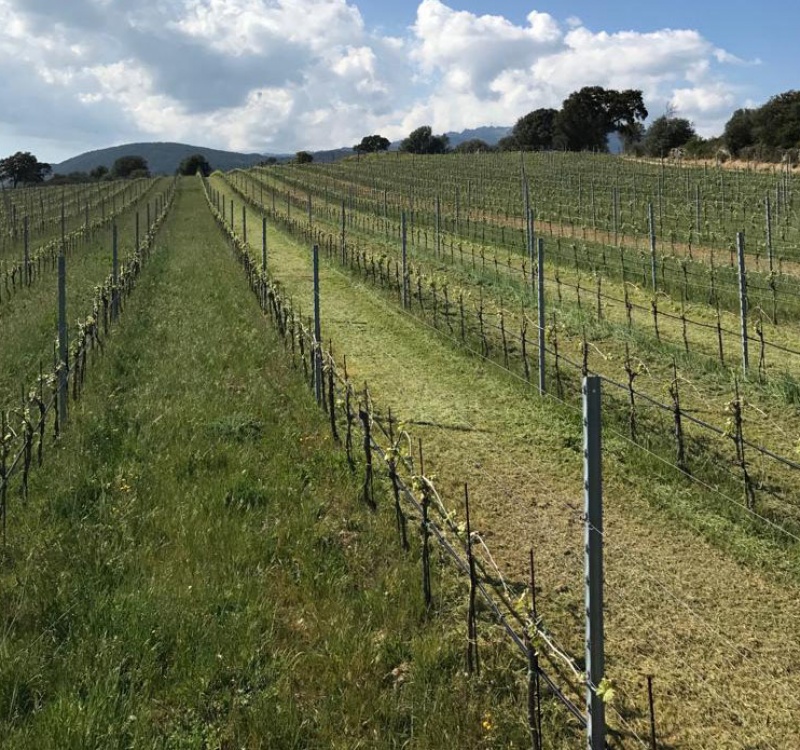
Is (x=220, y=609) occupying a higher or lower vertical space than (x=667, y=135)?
lower

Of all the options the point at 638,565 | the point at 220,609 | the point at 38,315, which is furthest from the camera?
the point at 38,315

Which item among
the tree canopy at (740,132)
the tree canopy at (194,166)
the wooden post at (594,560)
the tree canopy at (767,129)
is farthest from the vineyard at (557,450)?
the tree canopy at (194,166)

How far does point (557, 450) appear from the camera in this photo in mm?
8000

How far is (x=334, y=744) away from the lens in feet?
11.9

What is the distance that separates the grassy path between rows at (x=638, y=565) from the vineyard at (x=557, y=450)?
0.07 ft

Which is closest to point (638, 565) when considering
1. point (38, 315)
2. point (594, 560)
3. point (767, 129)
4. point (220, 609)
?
point (594, 560)

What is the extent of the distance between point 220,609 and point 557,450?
4513 mm

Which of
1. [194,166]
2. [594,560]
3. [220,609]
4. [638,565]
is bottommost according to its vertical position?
[638,565]

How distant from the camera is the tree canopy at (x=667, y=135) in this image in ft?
270

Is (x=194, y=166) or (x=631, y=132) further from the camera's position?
(x=194, y=166)

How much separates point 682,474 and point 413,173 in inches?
2371

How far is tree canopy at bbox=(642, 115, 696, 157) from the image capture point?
82250 mm

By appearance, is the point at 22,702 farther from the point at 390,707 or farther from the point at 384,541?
the point at 384,541

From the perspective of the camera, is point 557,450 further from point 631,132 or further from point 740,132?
point 631,132
